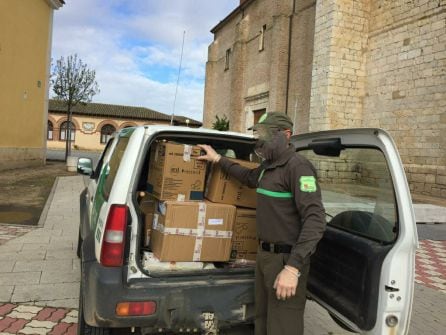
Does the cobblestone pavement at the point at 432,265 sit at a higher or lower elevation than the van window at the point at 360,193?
lower

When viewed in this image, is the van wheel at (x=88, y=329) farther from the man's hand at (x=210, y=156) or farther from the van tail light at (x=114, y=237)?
the man's hand at (x=210, y=156)

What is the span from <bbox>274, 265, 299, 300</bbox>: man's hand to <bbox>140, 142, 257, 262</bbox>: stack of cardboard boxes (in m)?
0.67

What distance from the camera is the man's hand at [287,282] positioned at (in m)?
2.57

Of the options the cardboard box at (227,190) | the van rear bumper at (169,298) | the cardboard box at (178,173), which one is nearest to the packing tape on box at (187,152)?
the cardboard box at (178,173)

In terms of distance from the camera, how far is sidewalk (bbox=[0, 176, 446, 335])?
4004 millimetres

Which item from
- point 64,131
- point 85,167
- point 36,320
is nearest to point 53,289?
point 36,320

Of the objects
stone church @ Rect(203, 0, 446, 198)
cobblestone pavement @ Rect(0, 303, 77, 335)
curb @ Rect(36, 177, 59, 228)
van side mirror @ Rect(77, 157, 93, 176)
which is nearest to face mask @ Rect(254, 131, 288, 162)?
cobblestone pavement @ Rect(0, 303, 77, 335)

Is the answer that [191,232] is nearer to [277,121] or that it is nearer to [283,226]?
[283,226]

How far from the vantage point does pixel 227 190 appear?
10.9 ft

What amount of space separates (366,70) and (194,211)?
17.0 m

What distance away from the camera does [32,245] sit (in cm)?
672

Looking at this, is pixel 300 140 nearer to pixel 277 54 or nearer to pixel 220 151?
pixel 220 151

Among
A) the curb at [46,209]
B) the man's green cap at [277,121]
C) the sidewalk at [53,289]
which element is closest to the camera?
the man's green cap at [277,121]

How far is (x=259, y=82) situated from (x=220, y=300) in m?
25.9
